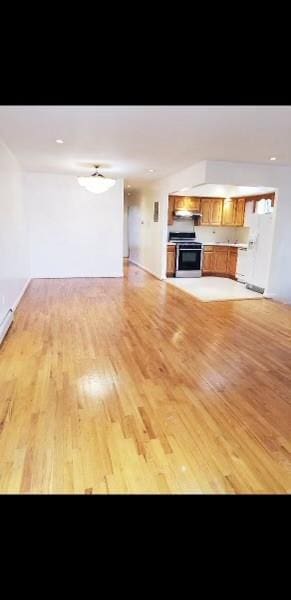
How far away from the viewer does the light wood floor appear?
6.09 ft

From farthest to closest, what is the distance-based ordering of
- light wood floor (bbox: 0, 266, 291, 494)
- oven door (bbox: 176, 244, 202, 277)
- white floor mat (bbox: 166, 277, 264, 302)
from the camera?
oven door (bbox: 176, 244, 202, 277) → white floor mat (bbox: 166, 277, 264, 302) → light wood floor (bbox: 0, 266, 291, 494)

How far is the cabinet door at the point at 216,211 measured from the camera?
8.94 meters

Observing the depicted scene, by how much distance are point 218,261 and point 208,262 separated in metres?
0.27

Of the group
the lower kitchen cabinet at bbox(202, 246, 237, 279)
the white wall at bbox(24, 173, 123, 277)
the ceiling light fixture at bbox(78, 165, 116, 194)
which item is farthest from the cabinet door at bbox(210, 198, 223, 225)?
the ceiling light fixture at bbox(78, 165, 116, 194)

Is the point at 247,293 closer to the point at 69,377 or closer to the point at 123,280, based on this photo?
the point at 123,280

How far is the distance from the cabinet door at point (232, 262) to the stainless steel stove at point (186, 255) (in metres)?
0.82

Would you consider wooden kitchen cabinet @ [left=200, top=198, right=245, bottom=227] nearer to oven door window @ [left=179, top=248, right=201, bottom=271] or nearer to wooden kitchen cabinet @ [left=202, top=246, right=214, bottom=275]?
wooden kitchen cabinet @ [left=202, top=246, right=214, bottom=275]

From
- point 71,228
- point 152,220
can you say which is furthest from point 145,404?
Result: point 152,220

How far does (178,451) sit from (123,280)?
6.30m

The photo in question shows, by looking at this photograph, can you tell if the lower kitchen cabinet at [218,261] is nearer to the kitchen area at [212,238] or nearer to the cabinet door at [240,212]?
the kitchen area at [212,238]

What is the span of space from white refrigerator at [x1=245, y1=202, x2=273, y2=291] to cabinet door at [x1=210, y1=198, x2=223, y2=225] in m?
1.88

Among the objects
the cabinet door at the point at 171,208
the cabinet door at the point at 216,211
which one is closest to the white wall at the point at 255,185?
the cabinet door at the point at 171,208
